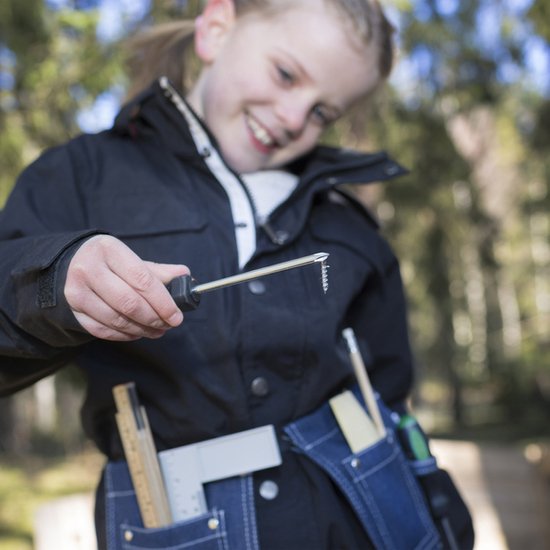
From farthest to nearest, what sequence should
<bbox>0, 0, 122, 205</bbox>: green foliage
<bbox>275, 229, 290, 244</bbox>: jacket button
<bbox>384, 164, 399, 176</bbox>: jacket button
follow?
<bbox>0, 0, 122, 205</bbox>: green foliage, <bbox>384, 164, 399, 176</bbox>: jacket button, <bbox>275, 229, 290, 244</bbox>: jacket button

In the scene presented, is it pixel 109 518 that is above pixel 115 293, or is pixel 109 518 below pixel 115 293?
below

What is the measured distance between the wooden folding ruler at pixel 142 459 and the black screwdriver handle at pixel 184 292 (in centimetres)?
35

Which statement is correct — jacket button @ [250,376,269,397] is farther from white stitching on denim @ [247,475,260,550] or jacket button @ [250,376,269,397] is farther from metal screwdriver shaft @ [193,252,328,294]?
metal screwdriver shaft @ [193,252,328,294]

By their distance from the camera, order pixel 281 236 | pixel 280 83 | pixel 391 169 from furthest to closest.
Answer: pixel 391 169, pixel 280 83, pixel 281 236

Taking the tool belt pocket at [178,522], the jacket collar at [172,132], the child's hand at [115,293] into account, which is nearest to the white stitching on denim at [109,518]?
the tool belt pocket at [178,522]

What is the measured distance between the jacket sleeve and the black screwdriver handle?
0.49ft

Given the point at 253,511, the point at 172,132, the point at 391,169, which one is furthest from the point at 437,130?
the point at 253,511

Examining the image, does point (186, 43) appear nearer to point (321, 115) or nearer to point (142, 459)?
point (321, 115)

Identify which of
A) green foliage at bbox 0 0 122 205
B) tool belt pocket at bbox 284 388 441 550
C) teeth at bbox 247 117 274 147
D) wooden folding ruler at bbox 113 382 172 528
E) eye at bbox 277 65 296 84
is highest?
green foliage at bbox 0 0 122 205

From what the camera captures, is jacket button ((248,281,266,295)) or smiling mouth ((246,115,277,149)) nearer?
jacket button ((248,281,266,295))

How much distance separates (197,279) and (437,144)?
29.1 ft

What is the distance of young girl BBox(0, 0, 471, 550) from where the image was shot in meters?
1.46

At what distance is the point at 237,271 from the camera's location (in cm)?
163

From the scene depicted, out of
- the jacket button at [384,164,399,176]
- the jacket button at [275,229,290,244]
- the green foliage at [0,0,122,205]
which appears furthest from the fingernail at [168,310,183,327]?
the green foliage at [0,0,122,205]
